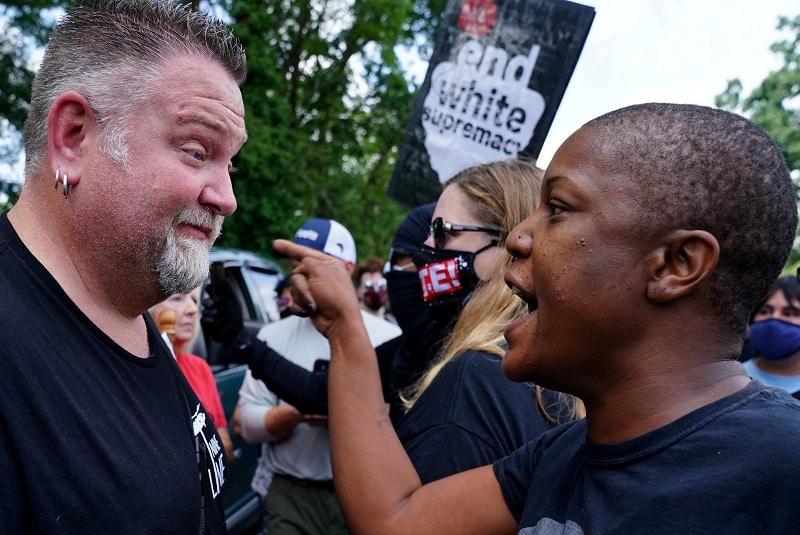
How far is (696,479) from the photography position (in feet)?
3.38

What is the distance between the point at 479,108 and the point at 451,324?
7.27 feet

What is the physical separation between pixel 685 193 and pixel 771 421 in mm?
383

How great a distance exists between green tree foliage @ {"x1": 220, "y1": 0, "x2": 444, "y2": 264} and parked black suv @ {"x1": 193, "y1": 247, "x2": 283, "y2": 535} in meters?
6.50

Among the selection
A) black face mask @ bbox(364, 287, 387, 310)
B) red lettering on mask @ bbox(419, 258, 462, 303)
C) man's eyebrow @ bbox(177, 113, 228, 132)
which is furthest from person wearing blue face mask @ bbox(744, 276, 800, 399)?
man's eyebrow @ bbox(177, 113, 228, 132)

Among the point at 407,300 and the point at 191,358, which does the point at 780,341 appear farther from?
the point at 191,358

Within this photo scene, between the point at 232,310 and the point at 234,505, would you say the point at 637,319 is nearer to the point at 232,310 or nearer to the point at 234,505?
the point at 232,310

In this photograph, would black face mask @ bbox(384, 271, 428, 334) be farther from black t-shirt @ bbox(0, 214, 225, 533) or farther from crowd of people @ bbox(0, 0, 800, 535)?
black t-shirt @ bbox(0, 214, 225, 533)

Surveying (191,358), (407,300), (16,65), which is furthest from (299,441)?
(16,65)

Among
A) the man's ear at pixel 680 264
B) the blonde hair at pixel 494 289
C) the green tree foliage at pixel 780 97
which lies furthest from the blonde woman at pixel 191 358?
the green tree foliage at pixel 780 97

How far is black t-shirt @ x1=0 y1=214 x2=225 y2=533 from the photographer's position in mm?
1234

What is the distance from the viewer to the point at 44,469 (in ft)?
4.08

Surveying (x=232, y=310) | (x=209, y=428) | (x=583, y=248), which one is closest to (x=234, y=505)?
(x=232, y=310)

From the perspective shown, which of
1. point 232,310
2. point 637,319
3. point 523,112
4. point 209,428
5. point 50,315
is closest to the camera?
point 637,319

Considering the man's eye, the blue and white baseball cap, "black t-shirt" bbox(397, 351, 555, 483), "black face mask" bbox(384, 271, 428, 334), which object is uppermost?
the man's eye
